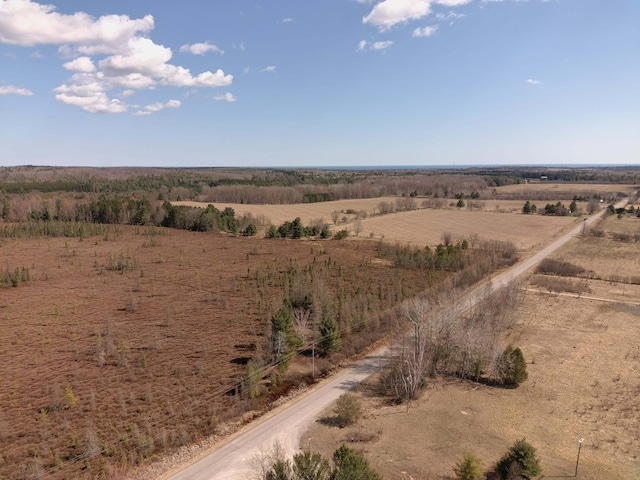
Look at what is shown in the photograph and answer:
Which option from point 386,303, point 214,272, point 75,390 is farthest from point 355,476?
point 214,272

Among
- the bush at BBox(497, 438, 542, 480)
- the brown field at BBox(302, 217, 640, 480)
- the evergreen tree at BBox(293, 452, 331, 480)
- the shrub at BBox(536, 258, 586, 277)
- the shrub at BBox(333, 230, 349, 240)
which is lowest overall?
the brown field at BBox(302, 217, 640, 480)

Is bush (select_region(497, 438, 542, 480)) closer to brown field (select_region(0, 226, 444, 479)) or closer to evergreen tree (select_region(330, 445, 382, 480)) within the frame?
evergreen tree (select_region(330, 445, 382, 480))

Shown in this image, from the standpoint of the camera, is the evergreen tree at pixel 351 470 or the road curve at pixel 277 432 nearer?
the evergreen tree at pixel 351 470

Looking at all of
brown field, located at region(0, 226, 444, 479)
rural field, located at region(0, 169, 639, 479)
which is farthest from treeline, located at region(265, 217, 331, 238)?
brown field, located at region(0, 226, 444, 479)

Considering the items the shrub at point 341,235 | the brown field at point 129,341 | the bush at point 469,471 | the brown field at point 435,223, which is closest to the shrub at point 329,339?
the brown field at point 129,341

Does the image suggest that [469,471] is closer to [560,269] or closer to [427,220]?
[560,269]

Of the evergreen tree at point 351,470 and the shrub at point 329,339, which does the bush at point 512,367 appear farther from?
the evergreen tree at point 351,470
